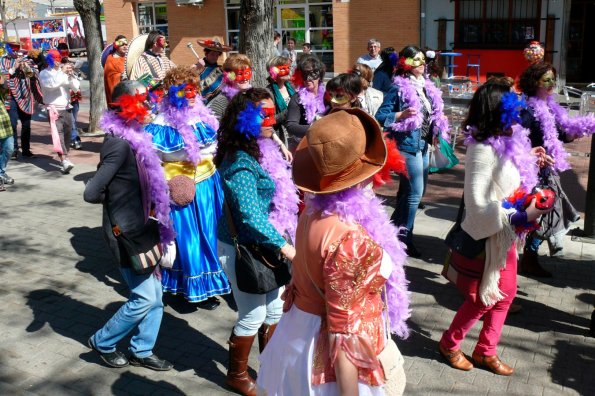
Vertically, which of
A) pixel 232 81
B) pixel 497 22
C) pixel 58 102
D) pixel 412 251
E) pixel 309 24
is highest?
pixel 309 24

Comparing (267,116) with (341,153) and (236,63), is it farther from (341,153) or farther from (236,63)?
(236,63)

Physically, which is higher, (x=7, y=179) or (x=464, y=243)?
(x=464, y=243)

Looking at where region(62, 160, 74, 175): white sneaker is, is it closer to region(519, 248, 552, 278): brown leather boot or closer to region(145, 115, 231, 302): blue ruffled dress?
region(145, 115, 231, 302): blue ruffled dress

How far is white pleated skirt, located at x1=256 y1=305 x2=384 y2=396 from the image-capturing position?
2405 mm

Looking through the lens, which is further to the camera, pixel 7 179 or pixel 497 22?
pixel 497 22

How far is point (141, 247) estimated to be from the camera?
3955mm

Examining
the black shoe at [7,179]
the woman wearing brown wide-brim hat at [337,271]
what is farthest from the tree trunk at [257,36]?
the woman wearing brown wide-brim hat at [337,271]

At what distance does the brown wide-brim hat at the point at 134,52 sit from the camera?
7.90 metres

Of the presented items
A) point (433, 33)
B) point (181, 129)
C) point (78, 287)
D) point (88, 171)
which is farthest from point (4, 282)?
point (433, 33)

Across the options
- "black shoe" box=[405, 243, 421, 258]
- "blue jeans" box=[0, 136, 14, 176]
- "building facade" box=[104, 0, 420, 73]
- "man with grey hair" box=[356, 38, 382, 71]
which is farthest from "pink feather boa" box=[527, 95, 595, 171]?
"building facade" box=[104, 0, 420, 73]

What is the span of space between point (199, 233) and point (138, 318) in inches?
47.0

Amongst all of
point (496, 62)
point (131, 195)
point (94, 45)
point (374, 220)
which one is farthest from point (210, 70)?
point (496, 62)

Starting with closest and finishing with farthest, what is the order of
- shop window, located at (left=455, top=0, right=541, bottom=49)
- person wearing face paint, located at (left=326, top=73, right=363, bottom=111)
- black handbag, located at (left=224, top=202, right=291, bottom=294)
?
black handbag, located at (left=224, top=202, right=291, bottom=294), person wearing face paint, located at (left=326, top=73, right=363, bottom=111), shop window, located at (left=455, top=0, right=541, bottom=49)

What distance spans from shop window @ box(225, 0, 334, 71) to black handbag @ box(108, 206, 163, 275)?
1756cm
